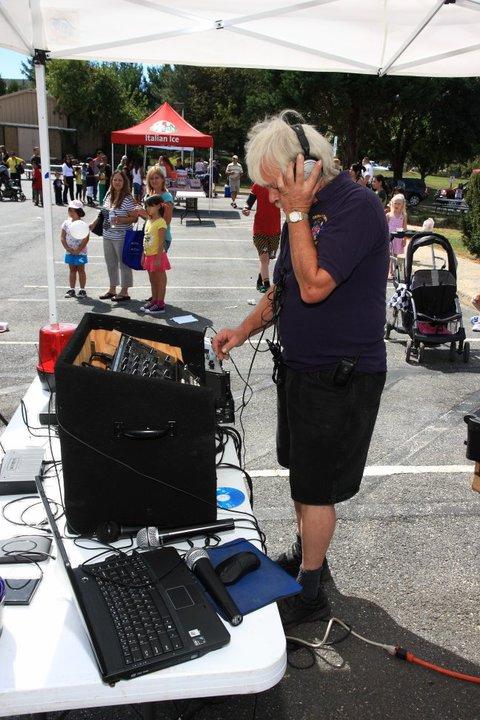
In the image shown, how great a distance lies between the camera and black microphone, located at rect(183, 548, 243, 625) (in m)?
1.53

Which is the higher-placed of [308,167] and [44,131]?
[44,131]

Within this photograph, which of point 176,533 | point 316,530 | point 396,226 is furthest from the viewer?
point 396,226

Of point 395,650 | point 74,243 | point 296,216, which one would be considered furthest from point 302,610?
point 74,243

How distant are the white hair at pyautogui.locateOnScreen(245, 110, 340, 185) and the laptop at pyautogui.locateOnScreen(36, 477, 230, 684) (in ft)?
Result: 4.27

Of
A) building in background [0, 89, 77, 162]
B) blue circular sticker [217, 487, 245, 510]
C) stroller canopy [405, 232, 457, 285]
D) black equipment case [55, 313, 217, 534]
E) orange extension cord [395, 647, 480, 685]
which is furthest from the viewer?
building in background [0, 89, 77, 162]

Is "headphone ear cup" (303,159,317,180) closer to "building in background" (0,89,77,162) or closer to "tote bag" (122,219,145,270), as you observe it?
"tote bag" (122,219,145,270)

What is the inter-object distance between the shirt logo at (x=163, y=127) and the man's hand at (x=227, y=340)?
17612 mm

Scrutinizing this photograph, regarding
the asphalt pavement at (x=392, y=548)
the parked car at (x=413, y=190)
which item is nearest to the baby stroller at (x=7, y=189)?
the parked car at (x=413, y=190)

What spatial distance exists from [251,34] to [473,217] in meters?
11.3

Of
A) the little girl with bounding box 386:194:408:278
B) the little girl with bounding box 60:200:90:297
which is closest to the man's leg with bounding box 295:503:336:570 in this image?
the little girl with bounding box 60:200:90:297

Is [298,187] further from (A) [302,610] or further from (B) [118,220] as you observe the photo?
(B) [118,220]

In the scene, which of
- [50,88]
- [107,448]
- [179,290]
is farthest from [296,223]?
[50,88]

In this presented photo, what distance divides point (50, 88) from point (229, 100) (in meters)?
15.1

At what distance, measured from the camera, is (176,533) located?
183 centimetres
